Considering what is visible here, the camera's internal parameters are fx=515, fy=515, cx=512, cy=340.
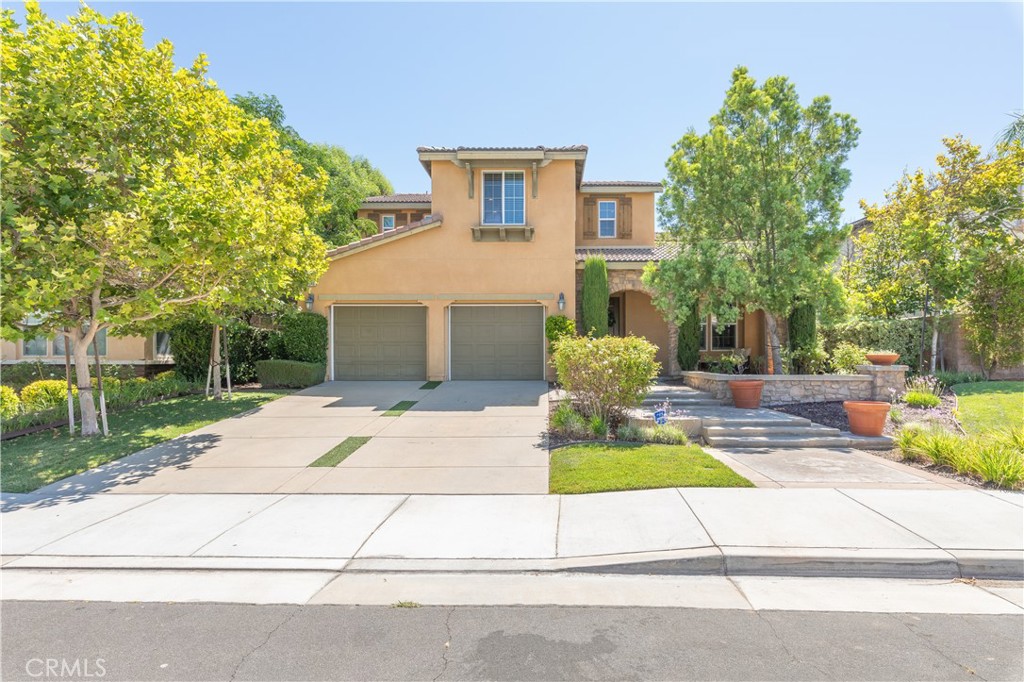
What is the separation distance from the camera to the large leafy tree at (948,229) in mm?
13273

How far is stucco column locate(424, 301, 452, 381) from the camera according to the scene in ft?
53.3

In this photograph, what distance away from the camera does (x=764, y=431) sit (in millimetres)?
9500

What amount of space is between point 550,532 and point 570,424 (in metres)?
4.03

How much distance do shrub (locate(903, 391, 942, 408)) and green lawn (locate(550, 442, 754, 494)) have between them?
6230 mm

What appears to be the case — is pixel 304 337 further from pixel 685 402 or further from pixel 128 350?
pixel 685 402

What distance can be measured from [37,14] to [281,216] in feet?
15.8

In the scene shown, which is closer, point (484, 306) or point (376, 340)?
point (484, 306)

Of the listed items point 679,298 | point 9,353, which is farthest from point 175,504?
point 9,353

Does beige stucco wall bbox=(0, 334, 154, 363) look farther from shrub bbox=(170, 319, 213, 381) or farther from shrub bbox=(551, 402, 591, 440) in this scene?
shrub bbox=(551, 402, 591, 440)

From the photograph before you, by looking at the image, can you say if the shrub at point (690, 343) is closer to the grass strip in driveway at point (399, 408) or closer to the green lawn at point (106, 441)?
the grass strip in driveway at point (399, 408)

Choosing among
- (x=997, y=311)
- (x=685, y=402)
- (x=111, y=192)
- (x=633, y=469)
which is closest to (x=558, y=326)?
(x=685, y=402)

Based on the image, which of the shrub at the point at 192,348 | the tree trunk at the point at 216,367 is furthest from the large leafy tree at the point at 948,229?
the shrub at the point at 192,348

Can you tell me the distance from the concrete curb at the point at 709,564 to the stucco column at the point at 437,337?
11.5 m

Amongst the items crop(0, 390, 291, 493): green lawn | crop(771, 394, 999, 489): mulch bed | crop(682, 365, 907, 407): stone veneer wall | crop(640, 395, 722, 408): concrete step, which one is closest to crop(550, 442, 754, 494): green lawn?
crop(640, 395, 722, 408): concrete step
